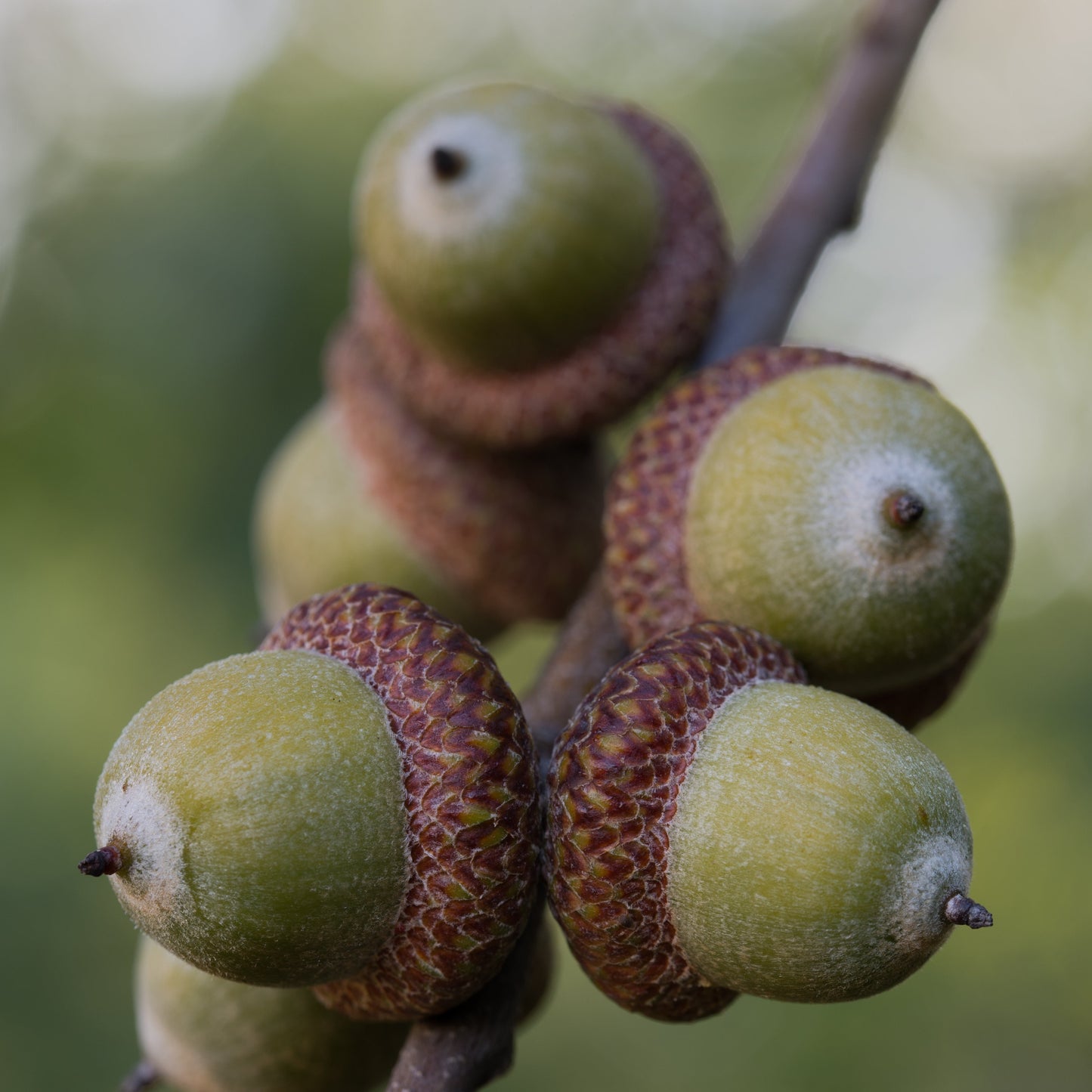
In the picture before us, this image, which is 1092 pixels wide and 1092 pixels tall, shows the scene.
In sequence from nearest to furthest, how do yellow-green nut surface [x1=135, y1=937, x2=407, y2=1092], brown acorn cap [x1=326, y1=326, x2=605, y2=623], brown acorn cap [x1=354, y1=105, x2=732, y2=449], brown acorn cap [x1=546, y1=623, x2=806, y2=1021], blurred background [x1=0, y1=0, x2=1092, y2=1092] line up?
brown acorn cap [x1=546, y1=623, x2=806, y2=1021]
yellow-green nut surface [x1=135, y1=937, x2=407, y2=1092]
brown acorn cap [x1=354, y1=105, x2=732, y2=449]
brown acorn cap [x1=326, y1=326, x2=605, y2=623]
blurred background [x1=0, y1=0, x2=1092, y2=1092]

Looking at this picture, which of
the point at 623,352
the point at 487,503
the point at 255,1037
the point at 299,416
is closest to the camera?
the point at 255,1037

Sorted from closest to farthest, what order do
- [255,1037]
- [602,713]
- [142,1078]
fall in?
[602,713], [255,1037], [142,1078]

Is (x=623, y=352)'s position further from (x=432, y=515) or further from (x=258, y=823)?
(x=258, y=823)

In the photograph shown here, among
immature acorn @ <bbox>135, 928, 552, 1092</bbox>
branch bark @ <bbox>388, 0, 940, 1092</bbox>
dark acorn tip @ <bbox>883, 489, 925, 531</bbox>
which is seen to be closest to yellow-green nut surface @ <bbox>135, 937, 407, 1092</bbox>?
immature acorn @ <bbox>135, 928, 552, 1092</bbox>

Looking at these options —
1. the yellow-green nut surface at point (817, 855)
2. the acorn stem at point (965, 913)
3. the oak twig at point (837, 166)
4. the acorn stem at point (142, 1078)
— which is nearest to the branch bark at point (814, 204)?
the oak twig at point (837, 166)

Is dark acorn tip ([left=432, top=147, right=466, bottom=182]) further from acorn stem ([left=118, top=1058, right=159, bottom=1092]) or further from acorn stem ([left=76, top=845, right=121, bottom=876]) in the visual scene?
acorn stem ([left=118, top=1058, right=159, bottom=1092])

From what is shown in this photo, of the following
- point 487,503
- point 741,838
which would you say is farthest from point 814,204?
point 741,838

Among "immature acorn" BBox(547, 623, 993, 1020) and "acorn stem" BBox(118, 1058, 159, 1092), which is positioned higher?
"immature acorn" BBox(547, 623, 993, 1020)
